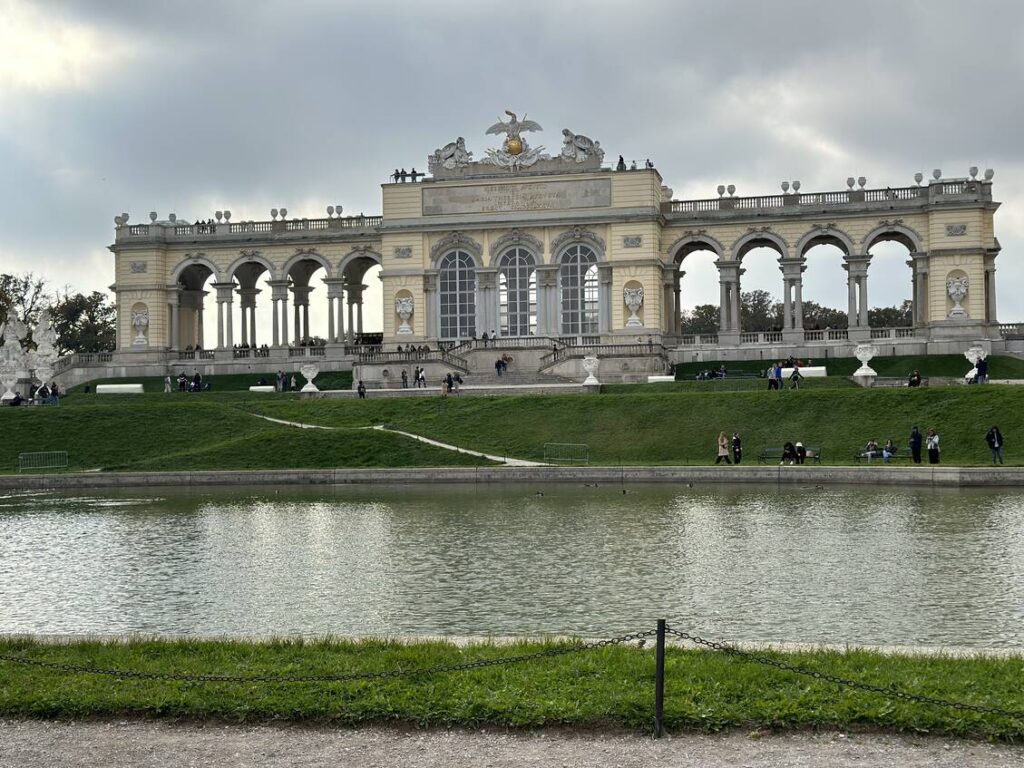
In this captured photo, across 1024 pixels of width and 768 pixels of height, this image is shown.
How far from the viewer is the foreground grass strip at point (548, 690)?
36.9ft

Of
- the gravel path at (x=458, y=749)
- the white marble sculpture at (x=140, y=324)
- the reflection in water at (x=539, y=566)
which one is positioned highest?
the white marble sculpture at (x=140, y=324)

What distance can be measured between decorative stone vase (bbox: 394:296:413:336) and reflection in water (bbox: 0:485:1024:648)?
39.6 m

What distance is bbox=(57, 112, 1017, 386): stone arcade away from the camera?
67.1 metres

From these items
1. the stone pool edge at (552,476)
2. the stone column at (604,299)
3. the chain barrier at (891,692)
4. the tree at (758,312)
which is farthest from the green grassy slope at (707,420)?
the tree at (758,312)

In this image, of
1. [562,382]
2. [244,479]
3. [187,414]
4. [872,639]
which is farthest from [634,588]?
[562,382]

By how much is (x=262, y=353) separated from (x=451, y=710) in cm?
6500

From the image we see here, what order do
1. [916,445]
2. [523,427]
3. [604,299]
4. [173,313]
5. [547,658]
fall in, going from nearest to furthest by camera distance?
[547,658]
[916,445]
[523,427]
[604,299]
[173,313]

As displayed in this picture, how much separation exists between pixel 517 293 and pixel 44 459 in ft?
107

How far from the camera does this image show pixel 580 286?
7138 centimetres

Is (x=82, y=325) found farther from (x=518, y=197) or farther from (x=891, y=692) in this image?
(x=891, y=692)

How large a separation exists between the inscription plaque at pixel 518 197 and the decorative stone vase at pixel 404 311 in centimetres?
506

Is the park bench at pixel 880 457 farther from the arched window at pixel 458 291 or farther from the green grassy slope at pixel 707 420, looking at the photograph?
the arched window at pixel 458 291

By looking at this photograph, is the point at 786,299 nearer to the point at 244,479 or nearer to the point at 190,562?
the point at 244,479

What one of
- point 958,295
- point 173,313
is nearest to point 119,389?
point 173,313
